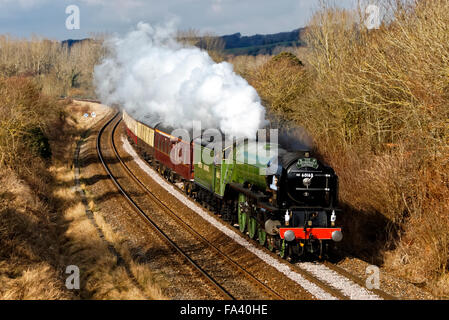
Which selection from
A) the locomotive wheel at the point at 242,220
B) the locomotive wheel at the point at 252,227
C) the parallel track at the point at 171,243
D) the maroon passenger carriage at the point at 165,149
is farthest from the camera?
the maroon passenger carriage at the point at 165,149

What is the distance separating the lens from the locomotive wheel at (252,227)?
15.3 metres

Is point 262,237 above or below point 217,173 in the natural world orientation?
below

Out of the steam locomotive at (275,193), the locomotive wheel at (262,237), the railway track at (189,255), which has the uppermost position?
the steam locomotive at (275,193)

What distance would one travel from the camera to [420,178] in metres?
14.9

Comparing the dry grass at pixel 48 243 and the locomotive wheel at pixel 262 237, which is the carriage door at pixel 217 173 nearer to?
the locomotive wheel at pixel 262 237

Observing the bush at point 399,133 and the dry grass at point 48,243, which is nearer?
the dry grass at point 48,243

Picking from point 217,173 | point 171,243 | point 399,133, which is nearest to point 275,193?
point 171,243

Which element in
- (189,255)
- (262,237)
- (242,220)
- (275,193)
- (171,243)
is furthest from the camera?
(242,220)

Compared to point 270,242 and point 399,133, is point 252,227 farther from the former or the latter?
point 399,133

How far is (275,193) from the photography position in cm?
1308

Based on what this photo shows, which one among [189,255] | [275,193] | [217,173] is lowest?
[189,255]

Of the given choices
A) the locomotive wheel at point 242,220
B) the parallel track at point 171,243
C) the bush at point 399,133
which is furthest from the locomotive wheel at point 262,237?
the bush at point 399,133

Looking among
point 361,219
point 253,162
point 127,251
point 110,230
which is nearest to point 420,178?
point 361,219

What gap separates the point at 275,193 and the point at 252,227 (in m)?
2.82
